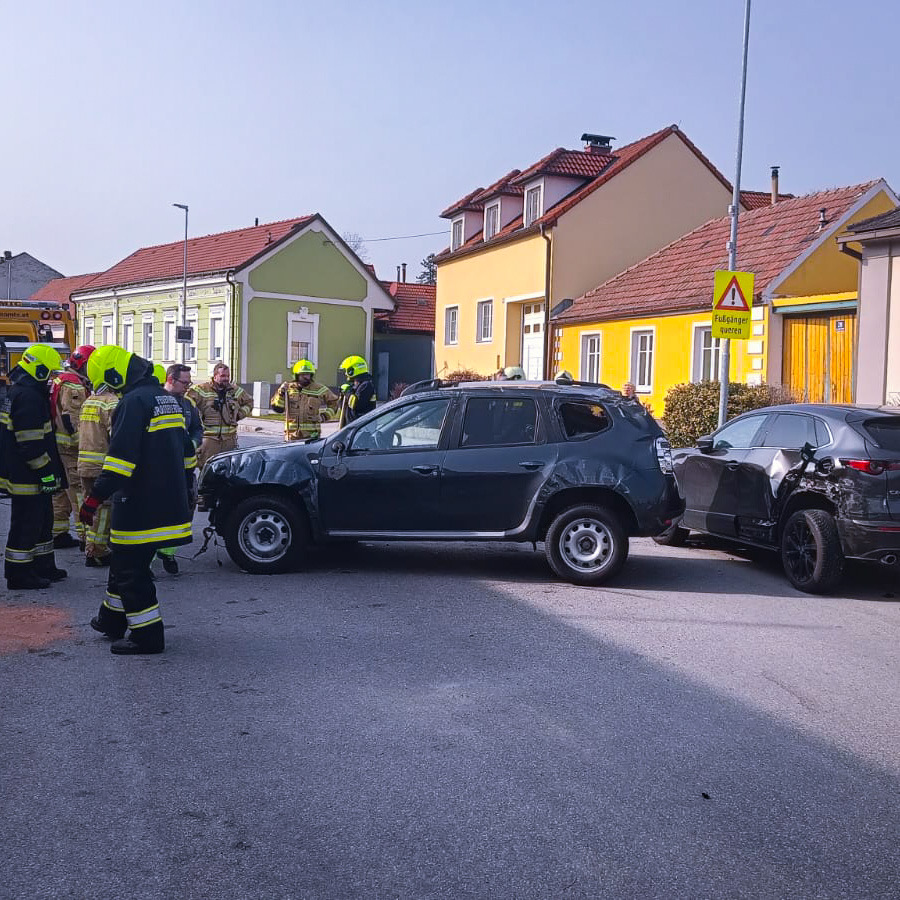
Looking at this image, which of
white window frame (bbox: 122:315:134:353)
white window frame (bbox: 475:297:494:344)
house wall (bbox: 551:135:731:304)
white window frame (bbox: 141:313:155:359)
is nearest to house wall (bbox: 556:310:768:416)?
house wall (bbox: 551:135:731:304)

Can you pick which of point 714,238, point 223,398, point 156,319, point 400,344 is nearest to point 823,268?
point 714,238

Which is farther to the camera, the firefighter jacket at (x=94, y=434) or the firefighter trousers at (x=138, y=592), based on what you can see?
the firefighter jacket at (x=94, y=434)

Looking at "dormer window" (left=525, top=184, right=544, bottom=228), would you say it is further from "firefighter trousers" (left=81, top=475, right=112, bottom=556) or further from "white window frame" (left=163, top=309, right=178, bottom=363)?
"firefighter trousers" (left=81, top=475, right=112, bottom=556)

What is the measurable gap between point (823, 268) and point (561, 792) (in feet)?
63.3

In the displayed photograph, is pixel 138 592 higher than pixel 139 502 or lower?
lower

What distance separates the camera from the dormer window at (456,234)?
3462cm

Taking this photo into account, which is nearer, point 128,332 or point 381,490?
point 381,490

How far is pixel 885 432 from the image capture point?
28.5 feet

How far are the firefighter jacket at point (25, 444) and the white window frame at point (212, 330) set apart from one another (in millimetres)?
32185

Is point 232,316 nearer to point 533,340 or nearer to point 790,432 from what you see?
point 533,340

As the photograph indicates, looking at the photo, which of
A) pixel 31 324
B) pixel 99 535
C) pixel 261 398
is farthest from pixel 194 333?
pixel 99 535

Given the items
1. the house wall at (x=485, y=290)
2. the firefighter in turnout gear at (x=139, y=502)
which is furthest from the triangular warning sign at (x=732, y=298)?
the house wall at (x=485, y=290)

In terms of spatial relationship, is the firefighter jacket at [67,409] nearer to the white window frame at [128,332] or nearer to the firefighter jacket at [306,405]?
the firefighter jacket at [306,405]

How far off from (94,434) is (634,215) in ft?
72.7
